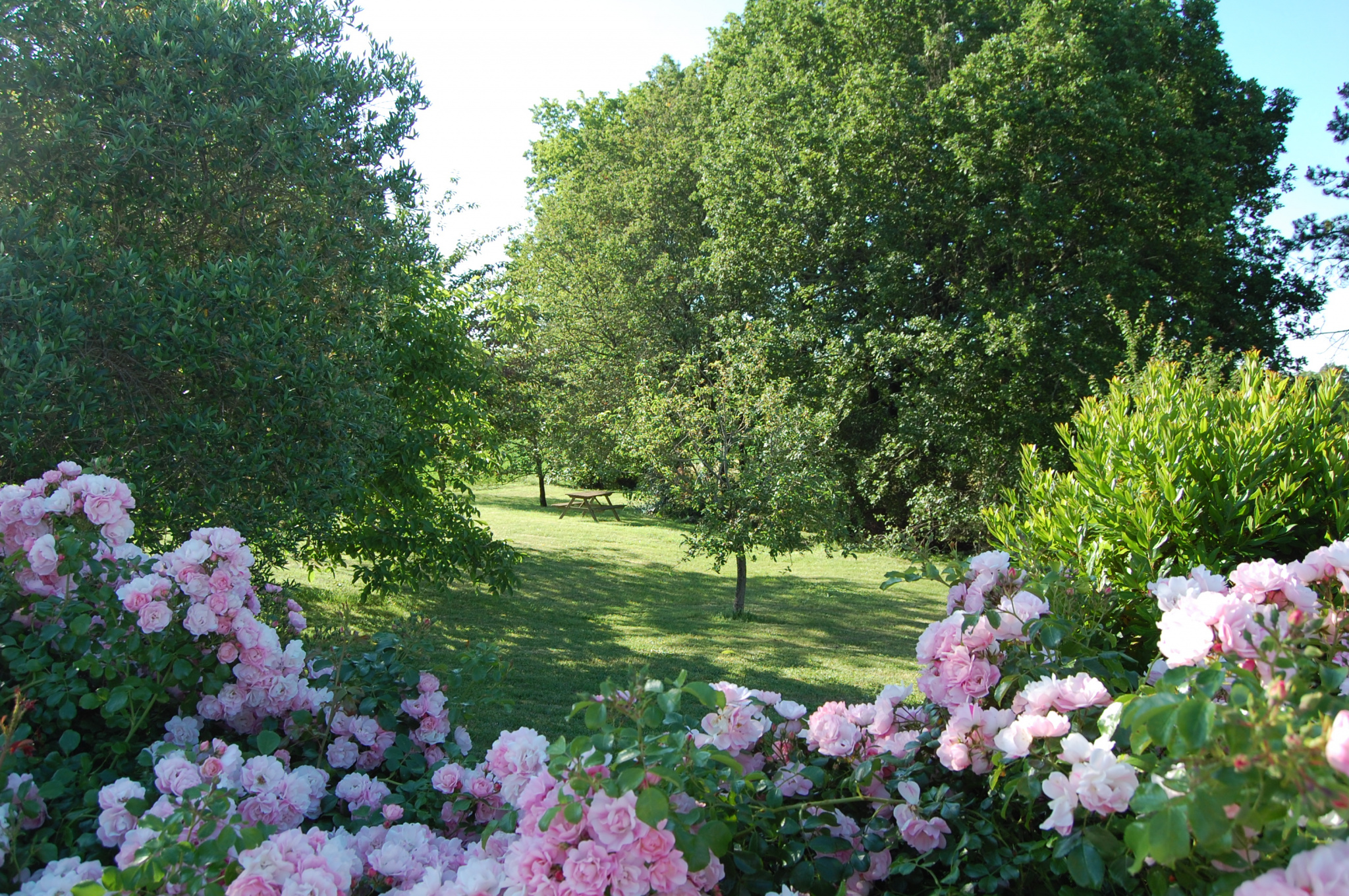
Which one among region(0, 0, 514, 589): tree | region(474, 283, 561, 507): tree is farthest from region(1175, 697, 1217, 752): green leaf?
region(474, 283, 561, 507): tree

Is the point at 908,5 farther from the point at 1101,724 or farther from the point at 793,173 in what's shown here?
the point at 1101,724

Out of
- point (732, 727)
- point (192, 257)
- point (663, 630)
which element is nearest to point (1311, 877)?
point (732, 727)

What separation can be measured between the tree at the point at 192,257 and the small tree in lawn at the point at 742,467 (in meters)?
5.80

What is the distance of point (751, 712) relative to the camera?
2.04 m

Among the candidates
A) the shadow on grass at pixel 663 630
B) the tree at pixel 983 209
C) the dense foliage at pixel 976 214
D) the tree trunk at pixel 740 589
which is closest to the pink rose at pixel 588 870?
the shadow on grass at pixel 663 630

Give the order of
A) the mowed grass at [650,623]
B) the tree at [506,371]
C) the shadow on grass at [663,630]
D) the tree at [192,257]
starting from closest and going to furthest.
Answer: the tree at [192,257], the mowed grass at [650,623], the shadow on grass at [663,630], the tree at [506,371]

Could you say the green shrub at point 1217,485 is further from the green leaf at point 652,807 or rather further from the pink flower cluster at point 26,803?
the pink flower cluster at point 26,803

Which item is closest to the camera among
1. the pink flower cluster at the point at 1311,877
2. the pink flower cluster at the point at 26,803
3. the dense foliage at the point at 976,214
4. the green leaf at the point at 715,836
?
the pink flower cluster at the point at 1311,877

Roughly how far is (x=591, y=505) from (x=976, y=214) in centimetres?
1492

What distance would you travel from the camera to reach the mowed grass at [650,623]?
7023mm

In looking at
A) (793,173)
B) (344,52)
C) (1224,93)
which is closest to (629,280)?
(793,173)

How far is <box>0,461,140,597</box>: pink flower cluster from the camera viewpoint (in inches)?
91.9

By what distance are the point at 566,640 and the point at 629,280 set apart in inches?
581

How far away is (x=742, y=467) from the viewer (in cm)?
1116
